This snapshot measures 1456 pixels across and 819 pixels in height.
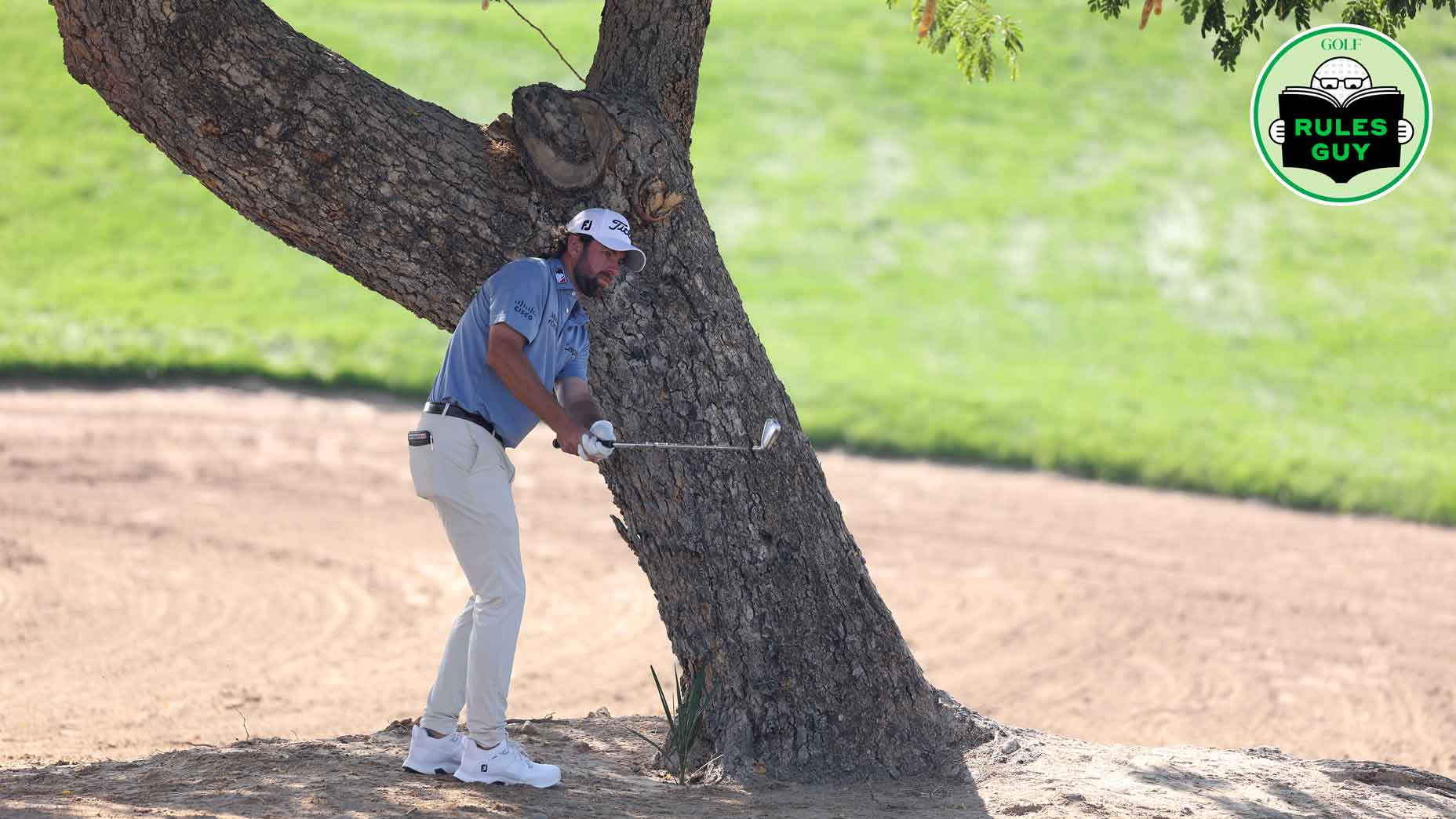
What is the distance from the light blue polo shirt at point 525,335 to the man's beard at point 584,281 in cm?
5

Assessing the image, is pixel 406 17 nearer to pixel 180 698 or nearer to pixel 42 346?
pixel 42 346

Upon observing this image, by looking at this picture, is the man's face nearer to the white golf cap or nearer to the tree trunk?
the white golf cap

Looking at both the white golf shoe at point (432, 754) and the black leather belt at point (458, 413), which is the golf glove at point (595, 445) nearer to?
the black leather belt at point (458, 413)

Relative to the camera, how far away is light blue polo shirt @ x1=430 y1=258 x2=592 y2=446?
4961 mm

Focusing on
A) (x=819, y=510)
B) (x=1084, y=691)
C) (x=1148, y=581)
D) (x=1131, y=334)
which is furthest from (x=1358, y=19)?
(x=1131, y=334)

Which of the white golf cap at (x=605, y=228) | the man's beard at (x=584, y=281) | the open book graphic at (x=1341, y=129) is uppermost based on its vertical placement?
the open book graphic at (x=1341, y=129)

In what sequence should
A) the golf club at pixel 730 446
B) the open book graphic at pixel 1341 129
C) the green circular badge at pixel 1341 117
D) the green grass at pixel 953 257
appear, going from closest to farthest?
1. the golf club at pixel 730 446
2. the green grass at pixel 953 257
3. the open book graphic at pixel 1341 129
4. the green circular badge at pixel 1341 117

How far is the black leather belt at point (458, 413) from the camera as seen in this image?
16.5ft

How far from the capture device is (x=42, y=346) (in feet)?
48.9

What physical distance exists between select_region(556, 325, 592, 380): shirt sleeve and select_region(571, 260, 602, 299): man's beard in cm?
13

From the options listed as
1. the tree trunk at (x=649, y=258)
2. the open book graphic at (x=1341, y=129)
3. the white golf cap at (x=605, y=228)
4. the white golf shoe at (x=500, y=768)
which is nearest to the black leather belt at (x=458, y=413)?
the tree trunk at (x=649, y=258)

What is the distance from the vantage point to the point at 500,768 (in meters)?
5.27

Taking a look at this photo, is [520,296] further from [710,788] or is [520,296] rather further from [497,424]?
[710,788]

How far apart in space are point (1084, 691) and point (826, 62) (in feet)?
60.3
